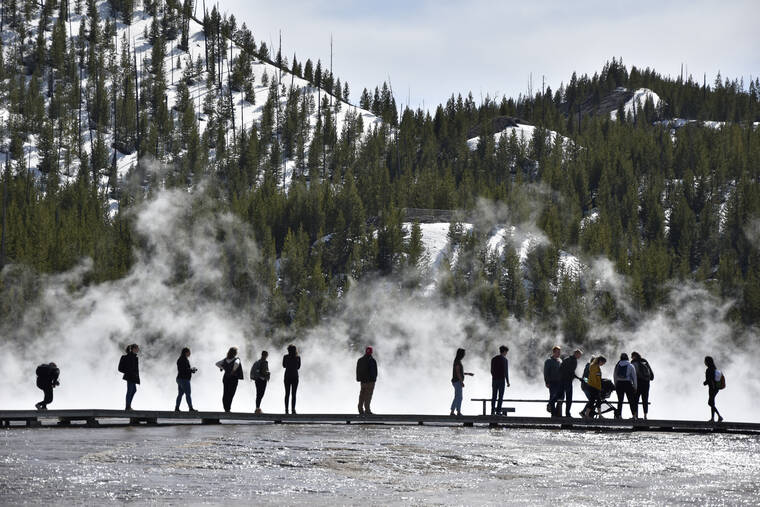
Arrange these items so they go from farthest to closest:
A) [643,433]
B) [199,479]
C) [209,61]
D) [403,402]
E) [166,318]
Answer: [209,61] < [166,318] < [403,402] < [643,433] < [199,479]

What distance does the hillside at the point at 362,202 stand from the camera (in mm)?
77562

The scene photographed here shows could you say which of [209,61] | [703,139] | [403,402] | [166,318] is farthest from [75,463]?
[209,61]

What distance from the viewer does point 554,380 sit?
2348cm

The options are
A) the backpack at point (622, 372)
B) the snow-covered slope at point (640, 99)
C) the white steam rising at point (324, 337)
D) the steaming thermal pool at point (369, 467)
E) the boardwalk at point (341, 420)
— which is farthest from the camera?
the snow-covered slope at point (640, 99)

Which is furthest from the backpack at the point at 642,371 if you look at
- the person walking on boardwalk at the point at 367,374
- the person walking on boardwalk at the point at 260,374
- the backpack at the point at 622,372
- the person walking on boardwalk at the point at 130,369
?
the person walking on boardwalk at the point at 130,369

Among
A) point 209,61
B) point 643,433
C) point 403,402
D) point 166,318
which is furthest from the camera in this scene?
point 209,61

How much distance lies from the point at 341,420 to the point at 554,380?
198 inches

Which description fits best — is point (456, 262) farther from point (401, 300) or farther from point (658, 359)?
point (658, 359)

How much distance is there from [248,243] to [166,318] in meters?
11.7

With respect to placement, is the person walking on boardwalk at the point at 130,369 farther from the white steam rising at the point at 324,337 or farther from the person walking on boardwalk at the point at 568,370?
the white steam rising at the point at 324,337

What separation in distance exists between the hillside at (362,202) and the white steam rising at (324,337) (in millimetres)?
509

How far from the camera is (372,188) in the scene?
303 feet

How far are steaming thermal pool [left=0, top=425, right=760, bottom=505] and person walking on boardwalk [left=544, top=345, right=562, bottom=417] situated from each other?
115 inches

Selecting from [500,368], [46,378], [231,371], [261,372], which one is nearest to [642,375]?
[500,368]
